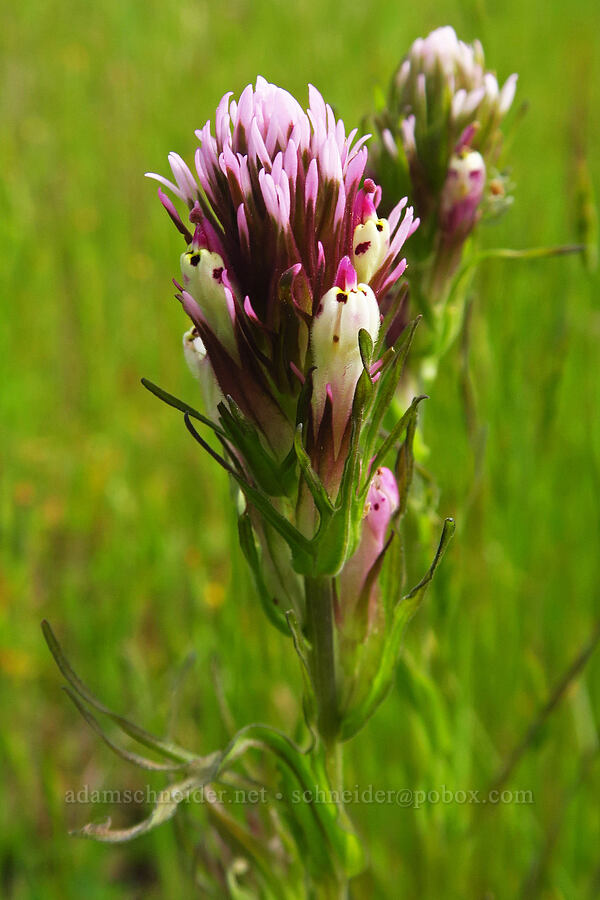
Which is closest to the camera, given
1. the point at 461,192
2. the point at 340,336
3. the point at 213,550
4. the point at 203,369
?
the point at 340,336

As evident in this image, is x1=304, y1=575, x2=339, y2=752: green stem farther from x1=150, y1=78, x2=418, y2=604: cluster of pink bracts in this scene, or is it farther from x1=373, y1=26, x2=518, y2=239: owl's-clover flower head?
x1=373, y1=26, x2=518, y2=239: owl's-clover flower head

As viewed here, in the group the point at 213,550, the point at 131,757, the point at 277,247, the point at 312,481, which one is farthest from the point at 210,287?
the point at 213,550

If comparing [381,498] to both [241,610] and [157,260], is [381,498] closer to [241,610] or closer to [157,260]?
[241,610]

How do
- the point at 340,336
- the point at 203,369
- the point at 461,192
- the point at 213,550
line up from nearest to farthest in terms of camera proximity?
the point at 340,336
the point at 203,369
the point at 461,192
the point at 213,550

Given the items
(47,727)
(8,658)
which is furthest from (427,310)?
(47,727)

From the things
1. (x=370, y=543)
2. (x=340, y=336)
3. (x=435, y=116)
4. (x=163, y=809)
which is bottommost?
(x=163, y=809)

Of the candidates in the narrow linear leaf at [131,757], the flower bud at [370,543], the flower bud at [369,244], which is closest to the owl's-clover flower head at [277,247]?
the flower bud at [369,244]

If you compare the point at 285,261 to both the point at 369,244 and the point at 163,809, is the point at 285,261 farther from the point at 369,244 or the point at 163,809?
the point at 163,809
